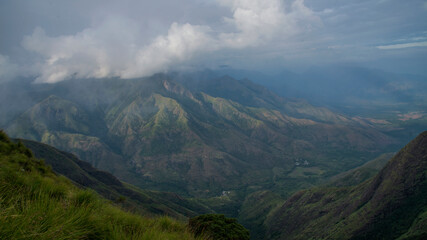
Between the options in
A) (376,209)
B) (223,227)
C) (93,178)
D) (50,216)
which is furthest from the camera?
(93,178)

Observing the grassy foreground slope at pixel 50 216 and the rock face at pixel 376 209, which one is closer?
the grassy foreground slope at pixel 50 216

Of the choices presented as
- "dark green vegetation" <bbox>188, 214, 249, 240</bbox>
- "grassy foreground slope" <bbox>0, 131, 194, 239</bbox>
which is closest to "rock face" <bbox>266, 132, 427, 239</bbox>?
"dark green vegetation" <bbox>188, 214, 249, 240</bbox>

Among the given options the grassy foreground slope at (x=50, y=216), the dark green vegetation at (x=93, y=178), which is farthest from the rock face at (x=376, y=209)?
the grassy foreground slope at (x=50, y=216)

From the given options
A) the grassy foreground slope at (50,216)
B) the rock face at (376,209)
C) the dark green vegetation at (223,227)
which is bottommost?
the rock face at (376,209)

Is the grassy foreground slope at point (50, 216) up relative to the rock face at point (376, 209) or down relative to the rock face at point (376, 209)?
up

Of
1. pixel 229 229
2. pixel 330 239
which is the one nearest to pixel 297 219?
pixel 330 239

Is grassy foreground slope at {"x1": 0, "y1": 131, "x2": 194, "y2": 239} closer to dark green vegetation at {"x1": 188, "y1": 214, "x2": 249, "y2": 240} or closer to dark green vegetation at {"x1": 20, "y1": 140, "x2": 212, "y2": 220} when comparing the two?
dark green vegetation at {"x1": 188, "y1": 214, "x2": 249, "y2": 240}

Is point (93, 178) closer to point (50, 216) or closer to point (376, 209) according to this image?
point (376, 209)

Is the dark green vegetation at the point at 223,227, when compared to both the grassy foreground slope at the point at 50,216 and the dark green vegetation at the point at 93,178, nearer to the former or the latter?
the grassy foreground slope at the point at 50,216

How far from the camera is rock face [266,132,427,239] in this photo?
76.1m

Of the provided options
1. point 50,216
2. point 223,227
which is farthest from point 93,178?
point 50,216

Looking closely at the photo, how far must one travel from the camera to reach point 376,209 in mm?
86312

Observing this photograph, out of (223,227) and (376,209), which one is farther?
(376,209)

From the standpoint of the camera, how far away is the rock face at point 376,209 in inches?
2997
